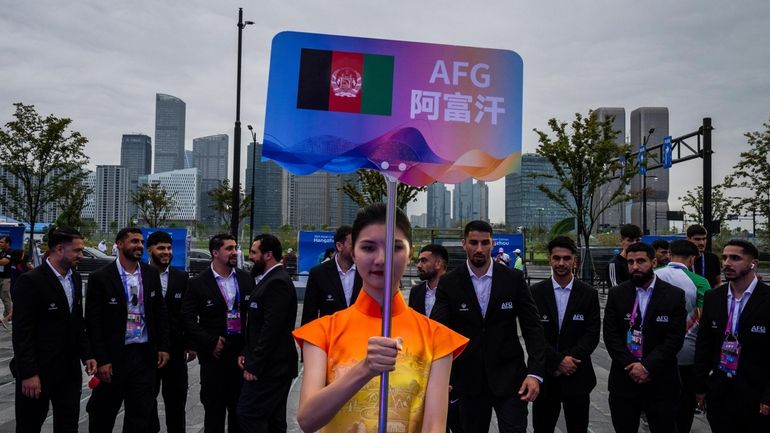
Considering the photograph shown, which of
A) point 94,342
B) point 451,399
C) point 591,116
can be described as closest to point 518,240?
point 591,116

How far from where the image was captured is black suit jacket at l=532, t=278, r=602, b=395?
16.0 ft

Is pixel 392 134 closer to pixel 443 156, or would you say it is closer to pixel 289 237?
pixel 443 156

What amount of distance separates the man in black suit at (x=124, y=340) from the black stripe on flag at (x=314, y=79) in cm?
350

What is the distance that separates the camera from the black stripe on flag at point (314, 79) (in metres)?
2.50

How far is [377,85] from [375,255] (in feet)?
2.69

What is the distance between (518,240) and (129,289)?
1711 centimetres

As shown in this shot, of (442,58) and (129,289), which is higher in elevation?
(442,58)

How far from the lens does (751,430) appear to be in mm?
4488

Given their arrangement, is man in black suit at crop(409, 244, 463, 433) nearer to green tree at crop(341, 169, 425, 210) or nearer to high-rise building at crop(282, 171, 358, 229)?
green tree at crop(341, 169, 425, 210)

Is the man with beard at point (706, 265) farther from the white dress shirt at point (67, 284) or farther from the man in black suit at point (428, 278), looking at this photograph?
the white dress shirt at point (67, 284)

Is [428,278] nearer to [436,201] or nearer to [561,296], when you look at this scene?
[561,296]

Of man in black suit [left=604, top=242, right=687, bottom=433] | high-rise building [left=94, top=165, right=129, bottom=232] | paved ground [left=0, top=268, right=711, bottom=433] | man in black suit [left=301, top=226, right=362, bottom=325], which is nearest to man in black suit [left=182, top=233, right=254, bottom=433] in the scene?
man in black suit [left=301, top=226, right=362, bottom=325]

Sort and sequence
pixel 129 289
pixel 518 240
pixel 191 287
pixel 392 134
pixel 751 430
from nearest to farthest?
1. pixel 392 134
2. pixel 751 430
3. pixel 129 289
4. pixel 191 287
5. pixel 518 240

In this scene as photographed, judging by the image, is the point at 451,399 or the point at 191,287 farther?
the point at 191,287
